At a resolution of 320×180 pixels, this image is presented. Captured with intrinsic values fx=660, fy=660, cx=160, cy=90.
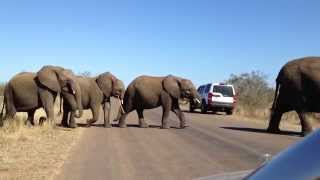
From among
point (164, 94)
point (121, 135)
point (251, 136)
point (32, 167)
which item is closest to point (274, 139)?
point (251, 136)

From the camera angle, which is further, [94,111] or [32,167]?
[94,111]

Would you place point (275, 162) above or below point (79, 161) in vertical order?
above

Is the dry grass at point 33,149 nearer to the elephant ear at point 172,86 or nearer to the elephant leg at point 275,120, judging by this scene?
the elephant ear at point 172,86

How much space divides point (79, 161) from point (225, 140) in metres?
6.79

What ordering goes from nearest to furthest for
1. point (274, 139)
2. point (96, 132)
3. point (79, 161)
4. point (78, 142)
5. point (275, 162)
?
1. point (275, 162)
2. point (79, 161)
3. point (78, 142)
4. point (274, 139)
5. point (96, 132)

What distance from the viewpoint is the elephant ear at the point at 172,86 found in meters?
26.5

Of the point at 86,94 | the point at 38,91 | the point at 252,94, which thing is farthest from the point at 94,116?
the point at 252,94

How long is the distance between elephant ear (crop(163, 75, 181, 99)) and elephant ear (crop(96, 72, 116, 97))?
92.5 inches

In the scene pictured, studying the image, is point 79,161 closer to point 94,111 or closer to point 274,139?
point 274,139

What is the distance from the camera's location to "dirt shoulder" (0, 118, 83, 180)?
11.6m

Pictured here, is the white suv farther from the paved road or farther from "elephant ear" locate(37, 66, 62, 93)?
the paved road

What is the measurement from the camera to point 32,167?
12195 millimetres

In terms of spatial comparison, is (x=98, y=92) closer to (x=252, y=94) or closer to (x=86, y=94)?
(x=86, y=94)

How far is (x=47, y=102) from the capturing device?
24.0 meters
